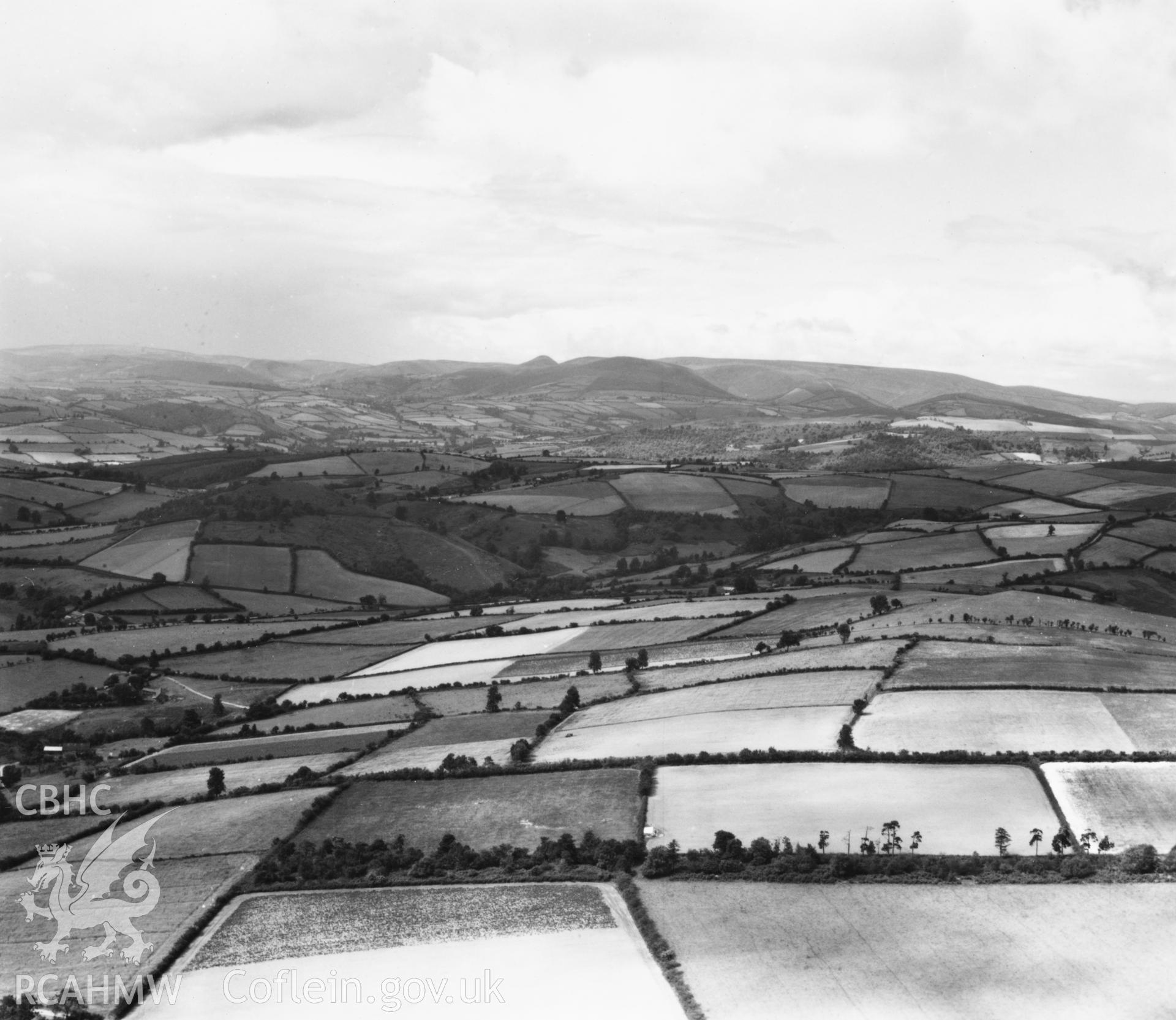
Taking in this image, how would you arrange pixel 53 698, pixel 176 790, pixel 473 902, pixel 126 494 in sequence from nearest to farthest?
pixel 473 902 → pixel 176 790 → pixel 53 698 → pixel 126 494

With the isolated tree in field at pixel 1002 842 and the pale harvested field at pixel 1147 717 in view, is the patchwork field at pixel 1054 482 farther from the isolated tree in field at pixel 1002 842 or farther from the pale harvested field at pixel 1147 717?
the isolated tree in field at pixel 1002 842

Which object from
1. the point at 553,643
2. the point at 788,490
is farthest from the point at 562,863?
the point at 788,490

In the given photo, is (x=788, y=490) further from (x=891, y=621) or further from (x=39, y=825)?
(x=39, y=825)

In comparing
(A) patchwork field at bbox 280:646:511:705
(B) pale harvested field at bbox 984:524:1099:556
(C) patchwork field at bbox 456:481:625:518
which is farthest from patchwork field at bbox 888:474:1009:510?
(A) patchwork field at bbox 280:646:511:705

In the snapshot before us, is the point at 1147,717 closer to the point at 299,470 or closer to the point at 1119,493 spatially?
the point at 1119,493

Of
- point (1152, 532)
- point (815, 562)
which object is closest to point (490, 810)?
point (815, 562)

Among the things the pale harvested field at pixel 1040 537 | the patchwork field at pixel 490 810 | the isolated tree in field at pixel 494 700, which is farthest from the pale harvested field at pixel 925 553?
the patchwork field at pixel 490 810
